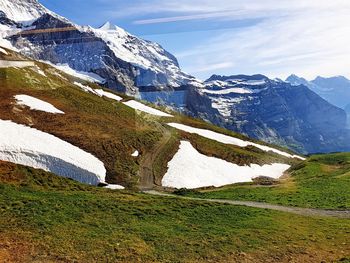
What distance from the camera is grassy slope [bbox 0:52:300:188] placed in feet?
233

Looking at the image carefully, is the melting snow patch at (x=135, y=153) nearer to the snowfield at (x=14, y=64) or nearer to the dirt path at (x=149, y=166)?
the dirt path at (x=149, y=166)

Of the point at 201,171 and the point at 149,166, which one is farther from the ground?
the point at 201,171

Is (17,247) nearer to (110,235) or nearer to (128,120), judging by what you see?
(110,235)

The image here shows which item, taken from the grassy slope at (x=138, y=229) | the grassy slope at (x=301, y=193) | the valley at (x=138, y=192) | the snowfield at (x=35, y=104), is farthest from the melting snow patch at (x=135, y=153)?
the grassy slope at (x=138, y=229)

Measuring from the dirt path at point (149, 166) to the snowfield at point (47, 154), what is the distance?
644cm

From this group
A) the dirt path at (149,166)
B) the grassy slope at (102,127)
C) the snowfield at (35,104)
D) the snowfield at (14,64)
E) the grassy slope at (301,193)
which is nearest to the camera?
the grassy slope at (301,193)

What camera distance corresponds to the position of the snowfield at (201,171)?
71750 mm

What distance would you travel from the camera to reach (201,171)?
3046 inches

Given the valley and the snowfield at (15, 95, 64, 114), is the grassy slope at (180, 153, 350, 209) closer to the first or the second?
the valley

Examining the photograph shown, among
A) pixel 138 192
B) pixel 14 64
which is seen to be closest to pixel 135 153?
pixel 138 192

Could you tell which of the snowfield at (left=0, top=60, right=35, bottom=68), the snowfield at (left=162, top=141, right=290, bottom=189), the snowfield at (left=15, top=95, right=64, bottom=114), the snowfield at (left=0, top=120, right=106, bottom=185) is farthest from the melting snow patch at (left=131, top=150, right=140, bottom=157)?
the snowfield at (left=0, top=60, right=35, bottom=68)

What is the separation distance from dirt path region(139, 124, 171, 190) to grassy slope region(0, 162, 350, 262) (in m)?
21.3

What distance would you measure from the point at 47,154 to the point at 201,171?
28.1 meters

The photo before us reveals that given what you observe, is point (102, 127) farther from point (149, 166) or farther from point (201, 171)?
point (201, 171)
